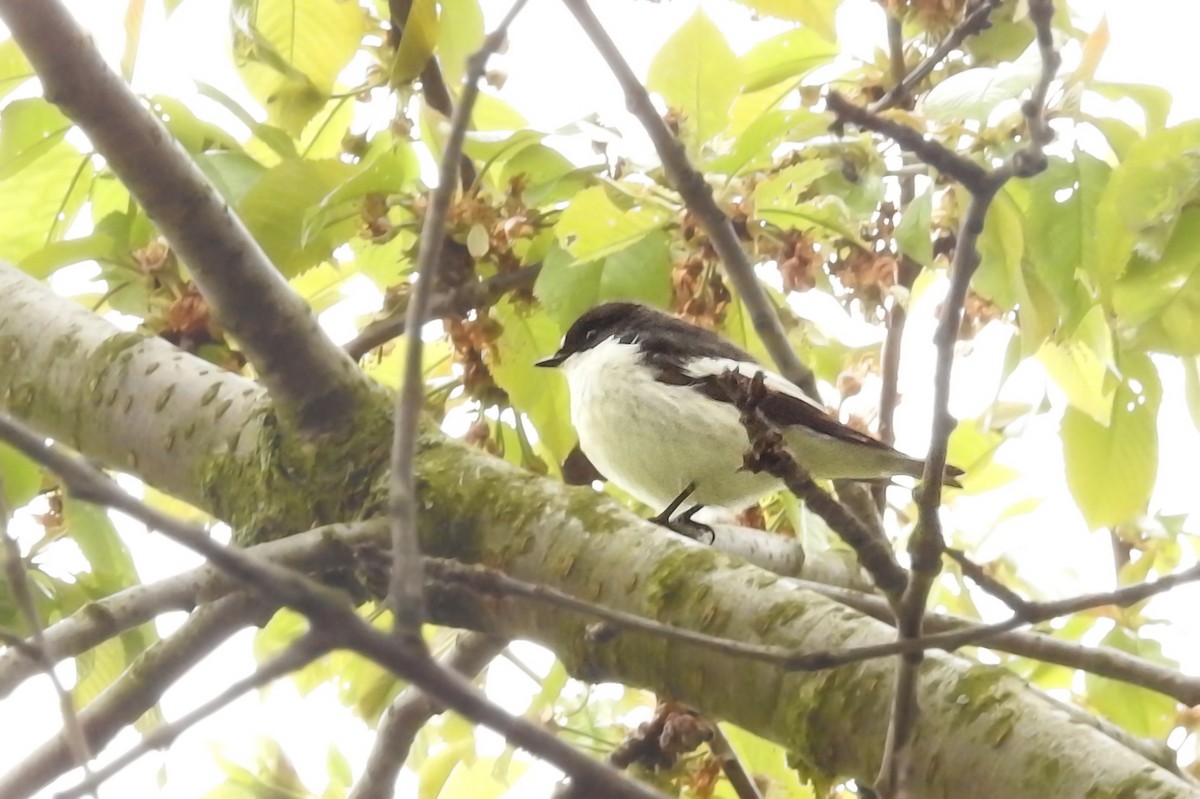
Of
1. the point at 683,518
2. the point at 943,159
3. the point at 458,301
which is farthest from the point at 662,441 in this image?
the point at 943,159

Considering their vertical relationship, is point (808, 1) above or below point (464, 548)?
above

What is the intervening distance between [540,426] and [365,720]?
1.83 ft

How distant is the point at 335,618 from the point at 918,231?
0.97 meters

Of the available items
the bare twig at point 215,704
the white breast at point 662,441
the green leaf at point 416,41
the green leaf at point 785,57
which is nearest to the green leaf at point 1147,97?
the green leaf at point 785,57

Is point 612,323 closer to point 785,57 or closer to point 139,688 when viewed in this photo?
point 785,57

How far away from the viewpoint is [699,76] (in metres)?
1.52

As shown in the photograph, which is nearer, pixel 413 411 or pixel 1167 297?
pixel 413 411

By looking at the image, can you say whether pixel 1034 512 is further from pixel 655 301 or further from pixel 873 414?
pixel 655 301

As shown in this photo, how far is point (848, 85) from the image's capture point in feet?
5.89

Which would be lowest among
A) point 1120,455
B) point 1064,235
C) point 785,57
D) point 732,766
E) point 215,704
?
point 732,766

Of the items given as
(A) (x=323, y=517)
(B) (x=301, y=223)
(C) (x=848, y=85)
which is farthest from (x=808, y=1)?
(A) (x=323, y=517)

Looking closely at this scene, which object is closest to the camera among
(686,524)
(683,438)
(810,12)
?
(810,12)

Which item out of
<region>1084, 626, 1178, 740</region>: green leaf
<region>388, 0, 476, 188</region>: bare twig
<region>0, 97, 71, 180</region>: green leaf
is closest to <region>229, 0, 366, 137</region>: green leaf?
<region>388, 0, 476, 188</region>: bare twig

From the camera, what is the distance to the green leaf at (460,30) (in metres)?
1.50
